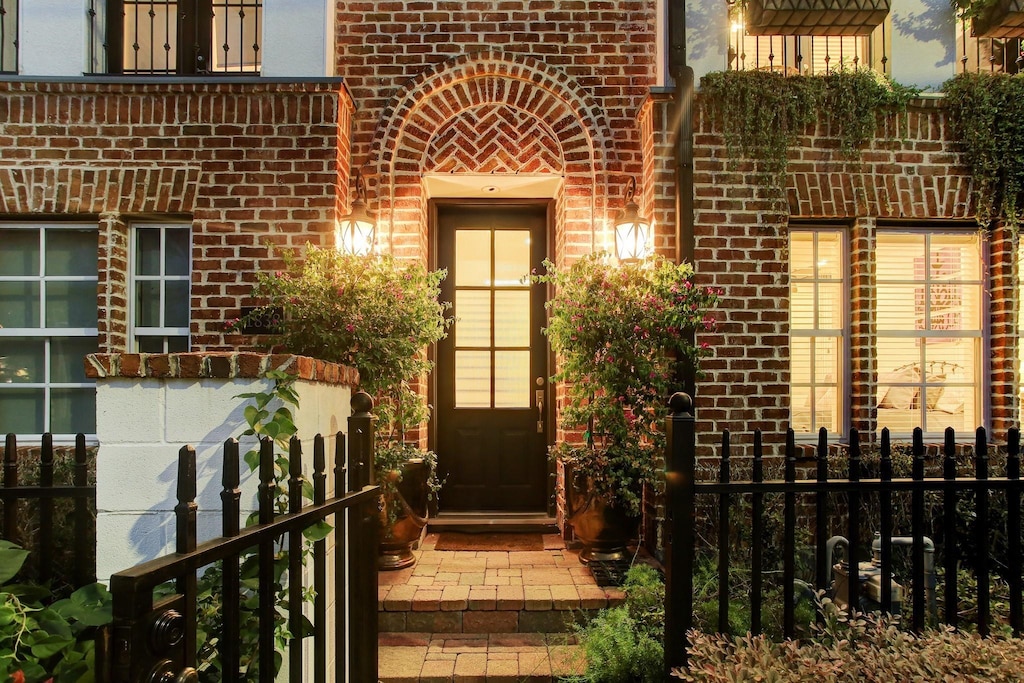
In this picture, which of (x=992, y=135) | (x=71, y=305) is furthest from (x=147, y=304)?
(x=992, y=135)

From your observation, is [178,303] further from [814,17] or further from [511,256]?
[814,17]

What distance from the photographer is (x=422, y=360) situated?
192 inches

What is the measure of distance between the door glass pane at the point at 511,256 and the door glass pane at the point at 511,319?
0.36ft

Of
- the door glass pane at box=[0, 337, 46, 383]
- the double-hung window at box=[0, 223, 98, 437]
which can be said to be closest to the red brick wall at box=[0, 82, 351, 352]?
the double-hung window at box=[0, 223, 98, 437]

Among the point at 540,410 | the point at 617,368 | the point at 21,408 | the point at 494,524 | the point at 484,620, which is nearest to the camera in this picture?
the point at 484,620

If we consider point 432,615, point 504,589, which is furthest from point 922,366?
point 432,615

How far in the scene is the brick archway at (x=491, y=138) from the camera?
5.36m

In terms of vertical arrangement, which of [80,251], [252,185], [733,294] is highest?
[252,185]

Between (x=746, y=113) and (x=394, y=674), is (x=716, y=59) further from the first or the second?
(x=394, y=674)

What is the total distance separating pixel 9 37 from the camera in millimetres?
5273

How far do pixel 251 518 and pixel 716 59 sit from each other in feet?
15.2

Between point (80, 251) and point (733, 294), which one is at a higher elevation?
point (80, 251)

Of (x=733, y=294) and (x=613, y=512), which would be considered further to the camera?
(x=733, y=294)

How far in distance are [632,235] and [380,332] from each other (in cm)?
188
